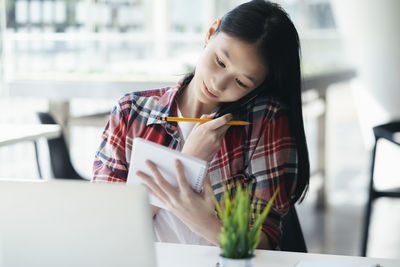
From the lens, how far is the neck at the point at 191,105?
1.43m

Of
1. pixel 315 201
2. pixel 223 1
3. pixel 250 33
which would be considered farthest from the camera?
pixel 315 201

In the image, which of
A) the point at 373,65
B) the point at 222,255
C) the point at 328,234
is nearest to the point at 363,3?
the point at 373,65

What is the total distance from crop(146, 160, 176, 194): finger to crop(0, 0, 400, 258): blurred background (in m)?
1.71

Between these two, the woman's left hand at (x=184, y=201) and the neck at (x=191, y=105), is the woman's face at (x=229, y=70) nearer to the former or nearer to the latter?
the neck at (x=191, y=105)

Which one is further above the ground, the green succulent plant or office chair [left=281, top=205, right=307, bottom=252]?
the green succulent plant

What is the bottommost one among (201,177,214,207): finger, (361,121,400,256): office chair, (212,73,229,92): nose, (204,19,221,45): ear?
(361,121,400,256): office chair

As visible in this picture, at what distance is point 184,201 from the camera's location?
3.64ft

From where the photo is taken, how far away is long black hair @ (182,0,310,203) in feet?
4.24

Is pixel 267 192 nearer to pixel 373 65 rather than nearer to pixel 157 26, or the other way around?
pixel 157 26

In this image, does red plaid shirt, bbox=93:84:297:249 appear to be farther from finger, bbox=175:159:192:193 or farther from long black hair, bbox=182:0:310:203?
finger, bbox=175:159:192:193

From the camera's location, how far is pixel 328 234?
333cm

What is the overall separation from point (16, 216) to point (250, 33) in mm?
667

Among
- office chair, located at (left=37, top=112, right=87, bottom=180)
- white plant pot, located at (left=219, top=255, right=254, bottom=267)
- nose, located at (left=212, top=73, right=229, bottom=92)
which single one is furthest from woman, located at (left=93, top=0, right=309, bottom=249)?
office chair, located at (left=37, top=112, right=87, bottom=180)

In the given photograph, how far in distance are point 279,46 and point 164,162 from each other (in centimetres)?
41
